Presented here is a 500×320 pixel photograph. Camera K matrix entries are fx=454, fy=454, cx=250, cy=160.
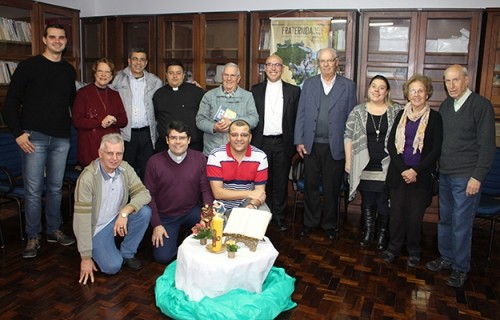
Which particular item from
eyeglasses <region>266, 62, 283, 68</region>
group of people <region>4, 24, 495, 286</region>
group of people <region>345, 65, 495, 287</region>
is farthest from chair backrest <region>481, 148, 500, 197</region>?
eyeglasses <region>266, 62, 283, 68</region>

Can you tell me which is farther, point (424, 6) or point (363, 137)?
point (424, 6)

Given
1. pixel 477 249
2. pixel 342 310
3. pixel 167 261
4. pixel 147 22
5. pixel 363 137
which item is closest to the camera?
pixel 342 310

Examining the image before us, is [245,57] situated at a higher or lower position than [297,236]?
higher

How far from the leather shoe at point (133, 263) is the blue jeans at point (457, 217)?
2.27 metres

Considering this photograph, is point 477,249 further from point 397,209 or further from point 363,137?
point 363,137

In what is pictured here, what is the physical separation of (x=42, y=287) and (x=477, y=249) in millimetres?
3502

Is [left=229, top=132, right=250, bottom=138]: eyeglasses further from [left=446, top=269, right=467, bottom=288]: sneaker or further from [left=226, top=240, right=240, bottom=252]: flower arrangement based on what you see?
[left=446, top=269, right=467, bottom=288]: sneaker

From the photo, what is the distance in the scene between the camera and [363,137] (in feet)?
12.2

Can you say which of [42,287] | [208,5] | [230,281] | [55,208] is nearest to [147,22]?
[208,5]

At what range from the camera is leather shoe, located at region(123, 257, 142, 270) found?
10.9ft

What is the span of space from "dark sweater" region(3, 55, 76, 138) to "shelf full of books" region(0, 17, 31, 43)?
164 cm

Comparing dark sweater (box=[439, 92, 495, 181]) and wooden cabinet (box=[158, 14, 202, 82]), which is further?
wooden cabinet (box=[158, 14, 202, 82])

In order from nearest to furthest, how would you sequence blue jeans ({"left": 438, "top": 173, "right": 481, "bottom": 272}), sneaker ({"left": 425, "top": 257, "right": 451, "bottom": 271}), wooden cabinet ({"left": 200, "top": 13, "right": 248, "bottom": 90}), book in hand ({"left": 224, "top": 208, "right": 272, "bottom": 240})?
book in hand ({"left": 224, "top": 208, "right": 272, "bottom": 240}) < blue jeans ({"left": 438, "top": 173, "right": 481, "bottom": 272}) < sneaker ({"left": 425, "top": 257, "right": 451, "bottom": 271}) < wooden cabinet ({"left": 200, "top": 13, "right": 248, "bottom": 90})

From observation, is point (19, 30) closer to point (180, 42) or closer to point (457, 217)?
point (180, 42)
